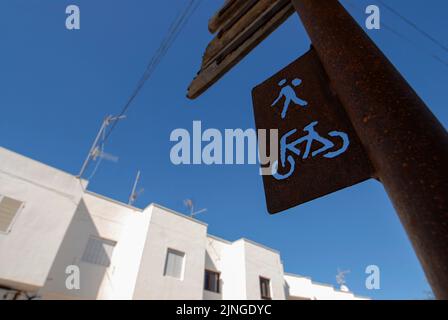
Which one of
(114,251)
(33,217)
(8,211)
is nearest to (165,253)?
(114,251)

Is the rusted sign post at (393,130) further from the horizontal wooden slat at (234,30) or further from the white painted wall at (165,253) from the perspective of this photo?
the white painted wall at (165,253)

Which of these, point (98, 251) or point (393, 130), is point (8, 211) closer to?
point (98, 251)

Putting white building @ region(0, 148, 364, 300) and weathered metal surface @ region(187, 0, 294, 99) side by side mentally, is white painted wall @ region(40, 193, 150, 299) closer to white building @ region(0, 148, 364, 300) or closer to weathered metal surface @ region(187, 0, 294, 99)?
white building @ region(0, 148, 364, 300)

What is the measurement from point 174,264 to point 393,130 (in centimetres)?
1305

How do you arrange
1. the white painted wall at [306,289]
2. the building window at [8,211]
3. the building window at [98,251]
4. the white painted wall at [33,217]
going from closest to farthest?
1. the white painted wall at [33,217]
2. the building window at [8,211]
3. the building window at [98,251]
4. the white painted wall at [306,289]

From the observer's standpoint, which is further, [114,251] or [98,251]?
[114,251]

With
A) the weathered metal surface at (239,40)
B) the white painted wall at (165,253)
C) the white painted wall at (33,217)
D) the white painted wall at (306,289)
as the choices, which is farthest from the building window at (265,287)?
the weathered metal surface at (239,40)

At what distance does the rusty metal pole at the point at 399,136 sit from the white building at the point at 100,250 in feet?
35.4

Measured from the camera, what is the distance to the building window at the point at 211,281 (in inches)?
542

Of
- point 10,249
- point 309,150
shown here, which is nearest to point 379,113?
point 309,150

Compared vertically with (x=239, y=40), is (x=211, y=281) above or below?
above

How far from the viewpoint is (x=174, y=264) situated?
40.4 ft
